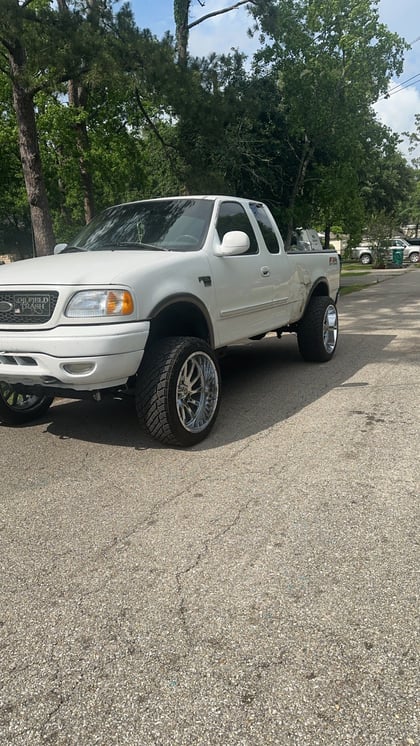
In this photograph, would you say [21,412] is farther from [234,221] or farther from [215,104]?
[215,104]

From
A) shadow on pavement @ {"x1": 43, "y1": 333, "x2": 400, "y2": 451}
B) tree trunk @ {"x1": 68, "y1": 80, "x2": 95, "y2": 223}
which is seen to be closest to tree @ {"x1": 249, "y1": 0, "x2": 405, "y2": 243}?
tree trunk @ {"x1": 68, "y1": 80, "x2": 95, "y2": 223}

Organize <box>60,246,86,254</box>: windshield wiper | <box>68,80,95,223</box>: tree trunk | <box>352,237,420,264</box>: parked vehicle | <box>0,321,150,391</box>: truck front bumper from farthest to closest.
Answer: <box>352,237,420,264</box>: parked vehicle < <box>68,80,95,223</box>: tree trunk < <box>60,246,86,254</box>: windshield wiper < <box>0,321,150,391</box>: truck front bumper

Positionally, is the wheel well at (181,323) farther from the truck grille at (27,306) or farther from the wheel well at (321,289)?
the wheel well at (321,289)

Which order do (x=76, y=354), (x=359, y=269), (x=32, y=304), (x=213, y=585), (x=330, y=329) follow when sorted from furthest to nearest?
(x=359, y=269) < (x=330, y=329) < (x=32, y=304) < (x=76, y=354) < (x=213, y=585)

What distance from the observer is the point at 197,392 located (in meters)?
4.40

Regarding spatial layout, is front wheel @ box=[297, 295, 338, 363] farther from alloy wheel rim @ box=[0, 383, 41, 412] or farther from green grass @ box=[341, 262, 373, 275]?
green grass @ box=[341, 262, 373, 275]

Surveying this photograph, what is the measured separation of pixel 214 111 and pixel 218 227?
855 cm

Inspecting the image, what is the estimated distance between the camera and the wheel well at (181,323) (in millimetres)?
4246

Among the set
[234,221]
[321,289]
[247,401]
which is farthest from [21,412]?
[321,289]

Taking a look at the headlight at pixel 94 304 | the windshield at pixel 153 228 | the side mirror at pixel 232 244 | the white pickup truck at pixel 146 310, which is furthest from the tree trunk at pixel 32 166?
the headlight at pixel 94 304

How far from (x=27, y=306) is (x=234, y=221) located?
2.36m

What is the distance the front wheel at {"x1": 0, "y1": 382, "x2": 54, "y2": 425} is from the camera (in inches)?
187

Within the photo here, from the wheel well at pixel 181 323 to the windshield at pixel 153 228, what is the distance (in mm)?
573

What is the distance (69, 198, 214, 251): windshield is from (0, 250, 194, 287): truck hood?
34 cm
